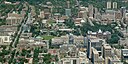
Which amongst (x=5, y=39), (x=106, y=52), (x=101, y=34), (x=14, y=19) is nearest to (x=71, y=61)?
(x=106, y=52)

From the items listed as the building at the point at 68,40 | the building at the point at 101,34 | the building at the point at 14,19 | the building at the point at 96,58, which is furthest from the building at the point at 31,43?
the building at the point at 14,19

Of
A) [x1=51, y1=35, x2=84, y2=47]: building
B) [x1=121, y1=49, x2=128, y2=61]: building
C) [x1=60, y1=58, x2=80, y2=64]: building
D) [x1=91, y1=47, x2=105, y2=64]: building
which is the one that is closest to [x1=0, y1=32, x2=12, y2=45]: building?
[x1=51, y1=35, x2=84, y2=47]: building

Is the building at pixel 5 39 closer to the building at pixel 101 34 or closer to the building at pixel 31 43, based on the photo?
the building at pixel 31 43

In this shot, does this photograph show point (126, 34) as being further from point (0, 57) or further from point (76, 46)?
point (0, 57)

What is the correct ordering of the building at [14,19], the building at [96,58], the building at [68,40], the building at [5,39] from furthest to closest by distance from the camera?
the building at [14,19] → the building at [5,39] → the building at [68,40] → the building at [96,58]

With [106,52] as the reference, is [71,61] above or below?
above

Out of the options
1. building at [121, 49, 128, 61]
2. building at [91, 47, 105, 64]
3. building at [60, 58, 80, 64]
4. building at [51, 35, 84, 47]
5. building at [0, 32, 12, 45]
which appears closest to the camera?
building at [60, 58, 80, 64]

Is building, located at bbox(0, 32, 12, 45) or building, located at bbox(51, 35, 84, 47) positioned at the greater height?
building, located at bbox(0, 32, 12, 45)

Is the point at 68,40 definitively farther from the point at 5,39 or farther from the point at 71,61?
the point at 71,61

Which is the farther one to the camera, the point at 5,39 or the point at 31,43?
the point at 5,39

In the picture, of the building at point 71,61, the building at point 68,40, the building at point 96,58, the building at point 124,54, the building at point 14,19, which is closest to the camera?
the building at point 71,61

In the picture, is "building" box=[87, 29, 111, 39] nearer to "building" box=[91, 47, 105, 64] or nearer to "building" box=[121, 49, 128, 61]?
"building" box=[121, 49, 128, 61]
